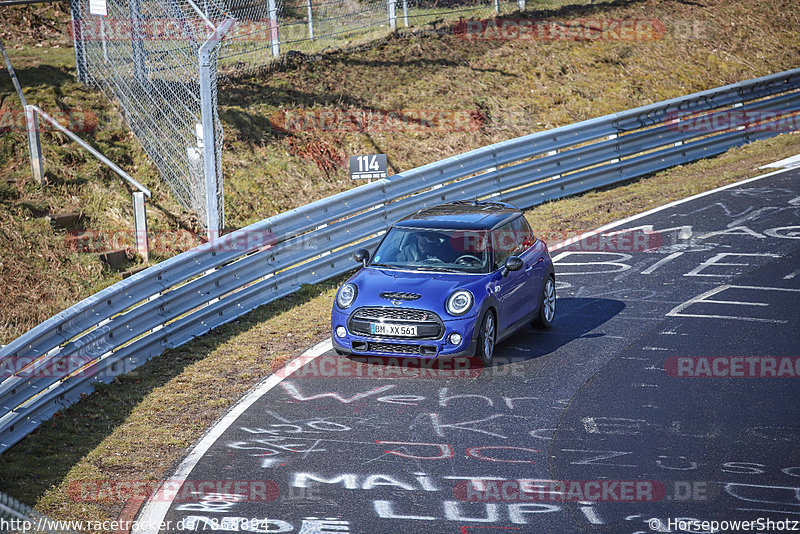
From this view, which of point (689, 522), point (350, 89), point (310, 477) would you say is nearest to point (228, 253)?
point (310, 477)

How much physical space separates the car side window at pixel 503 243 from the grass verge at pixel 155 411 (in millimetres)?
2362

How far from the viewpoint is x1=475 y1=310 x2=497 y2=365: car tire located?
10125mm

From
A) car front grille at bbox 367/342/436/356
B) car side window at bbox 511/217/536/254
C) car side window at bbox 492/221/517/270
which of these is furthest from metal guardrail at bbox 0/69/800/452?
car side window at bbox 492/221/517/270

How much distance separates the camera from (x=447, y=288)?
400 inches

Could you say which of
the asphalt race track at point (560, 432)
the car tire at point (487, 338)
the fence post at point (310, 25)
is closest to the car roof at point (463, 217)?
the car tire at point (487, 338)

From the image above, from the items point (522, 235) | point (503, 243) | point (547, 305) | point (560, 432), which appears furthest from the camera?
point (522, 235)

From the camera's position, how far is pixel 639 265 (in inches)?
545

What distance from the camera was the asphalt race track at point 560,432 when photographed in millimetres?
6910

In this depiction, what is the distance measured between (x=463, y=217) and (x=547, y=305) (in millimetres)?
1517

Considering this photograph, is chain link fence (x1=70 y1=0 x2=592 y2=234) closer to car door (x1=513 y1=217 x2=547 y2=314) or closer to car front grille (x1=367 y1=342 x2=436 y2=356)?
car front grille (x1=367 y1=342 x2=436 y2=356)

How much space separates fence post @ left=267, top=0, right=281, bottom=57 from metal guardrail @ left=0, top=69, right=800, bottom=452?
627 centimetres

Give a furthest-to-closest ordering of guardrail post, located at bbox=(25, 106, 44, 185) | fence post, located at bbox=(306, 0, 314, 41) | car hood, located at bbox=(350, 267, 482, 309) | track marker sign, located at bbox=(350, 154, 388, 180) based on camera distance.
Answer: fence post, located at bbox=(306, 0, 314, 41) < guardrail post, located at bbox=(25, 106, 44, 185) < track marker sign, located at bbox=(350, 154, 388, 180) < car hood, located at bbox=(350, 267, 482, 309)

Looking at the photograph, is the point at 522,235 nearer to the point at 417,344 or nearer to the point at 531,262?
the point at 531,262

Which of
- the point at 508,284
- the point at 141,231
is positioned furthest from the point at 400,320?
the point at 141,231
